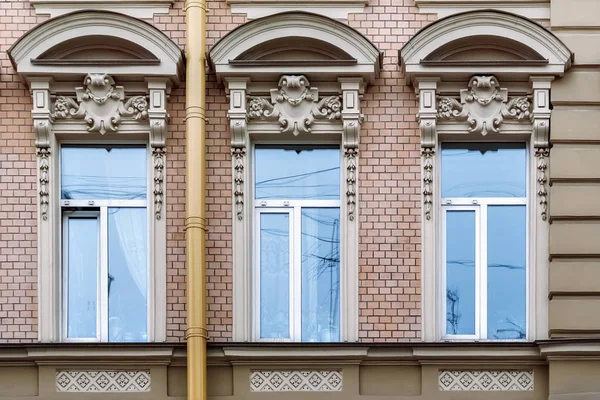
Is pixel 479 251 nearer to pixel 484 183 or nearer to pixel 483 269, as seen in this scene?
pixel 483 269

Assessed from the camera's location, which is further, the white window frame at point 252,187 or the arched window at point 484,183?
the arched window at point 484,183

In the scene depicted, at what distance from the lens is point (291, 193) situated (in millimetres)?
16672

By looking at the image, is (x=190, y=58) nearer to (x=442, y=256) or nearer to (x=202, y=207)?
(x=202, y=207)

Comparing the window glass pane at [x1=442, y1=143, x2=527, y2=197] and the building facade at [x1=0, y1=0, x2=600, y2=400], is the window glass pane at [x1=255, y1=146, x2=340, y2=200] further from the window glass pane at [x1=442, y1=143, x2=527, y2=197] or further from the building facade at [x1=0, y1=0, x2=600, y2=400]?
the window glass pane at [x1=442, y1=143, x2=527, y2=197]

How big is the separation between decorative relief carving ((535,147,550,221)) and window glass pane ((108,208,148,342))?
13.3ft

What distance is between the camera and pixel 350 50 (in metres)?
16.4

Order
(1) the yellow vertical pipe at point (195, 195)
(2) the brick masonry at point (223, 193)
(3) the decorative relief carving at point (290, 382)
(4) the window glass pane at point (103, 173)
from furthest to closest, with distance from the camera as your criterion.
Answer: (4) the window glass pane at point (103, 173)
(2) the brick masonry at point (223, 193)
(3) the decorative relief carving at point (290, 382)
(1) the yellow vertical pipe at point (195, 195)

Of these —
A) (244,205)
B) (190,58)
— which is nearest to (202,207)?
(244,205)

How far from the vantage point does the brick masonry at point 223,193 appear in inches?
635

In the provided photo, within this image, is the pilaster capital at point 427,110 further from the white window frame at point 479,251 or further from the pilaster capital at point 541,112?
the pilaster capital at point 541,112

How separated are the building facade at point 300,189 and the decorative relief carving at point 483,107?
2cm

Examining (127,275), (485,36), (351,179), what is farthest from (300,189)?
(485,36)

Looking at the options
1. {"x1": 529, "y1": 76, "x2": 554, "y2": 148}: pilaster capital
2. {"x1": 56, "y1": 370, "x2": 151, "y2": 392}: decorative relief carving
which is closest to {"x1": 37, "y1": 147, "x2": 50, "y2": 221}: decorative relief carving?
{"x1": 56, "y1": 370, "x2": 151, "y2": 392}: decorative relief carving

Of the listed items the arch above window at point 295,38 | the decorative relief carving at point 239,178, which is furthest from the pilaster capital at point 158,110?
the decorative relief carving at point 239,178
